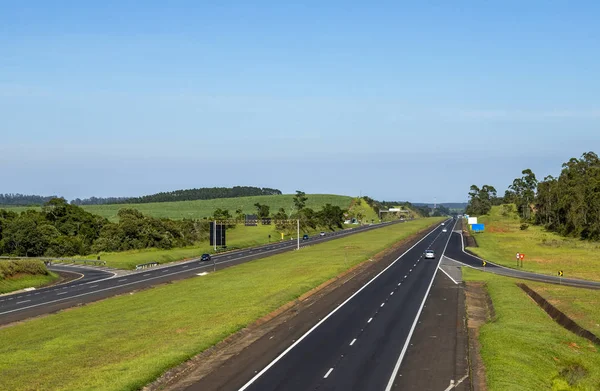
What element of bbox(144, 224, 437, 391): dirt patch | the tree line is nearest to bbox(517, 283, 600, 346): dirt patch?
bbox(144, 224, 437, 391): dirt patch

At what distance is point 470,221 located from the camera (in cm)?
19375

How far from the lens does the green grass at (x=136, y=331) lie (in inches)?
1268

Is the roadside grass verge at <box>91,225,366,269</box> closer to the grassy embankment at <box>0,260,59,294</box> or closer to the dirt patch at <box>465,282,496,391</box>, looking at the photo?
the grassy embankment at <box>0,260,59,294</box>

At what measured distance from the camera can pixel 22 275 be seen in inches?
3354

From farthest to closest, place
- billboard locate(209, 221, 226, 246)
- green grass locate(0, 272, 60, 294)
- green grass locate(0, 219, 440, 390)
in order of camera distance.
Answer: billboard locate(209, 221, 226, 246)
green grass locate(0, 272, 60, 294)
green grass locate(0, 219, 440, 390)

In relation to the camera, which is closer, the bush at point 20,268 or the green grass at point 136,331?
the green grass at point 136,331

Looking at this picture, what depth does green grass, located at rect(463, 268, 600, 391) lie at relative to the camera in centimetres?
3148

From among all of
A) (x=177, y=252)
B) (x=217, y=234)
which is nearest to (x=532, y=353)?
(x=217, y=234)

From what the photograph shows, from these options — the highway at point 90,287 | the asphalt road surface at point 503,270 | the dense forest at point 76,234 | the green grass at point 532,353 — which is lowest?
the highway at point 90,287

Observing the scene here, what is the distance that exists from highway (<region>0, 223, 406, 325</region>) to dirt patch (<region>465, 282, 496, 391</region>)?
3656cm

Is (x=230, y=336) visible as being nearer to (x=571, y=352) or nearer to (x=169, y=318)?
(x=169, y=318)

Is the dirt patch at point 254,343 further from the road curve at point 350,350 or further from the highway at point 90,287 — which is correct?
the highway at point 90,287

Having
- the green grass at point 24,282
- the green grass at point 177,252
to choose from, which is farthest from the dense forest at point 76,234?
the green grass at point 24,282

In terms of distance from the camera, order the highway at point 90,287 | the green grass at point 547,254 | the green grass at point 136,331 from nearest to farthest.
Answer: the green grass at point 136,331, the highway at point 90,287, the green grass at point 547,254
